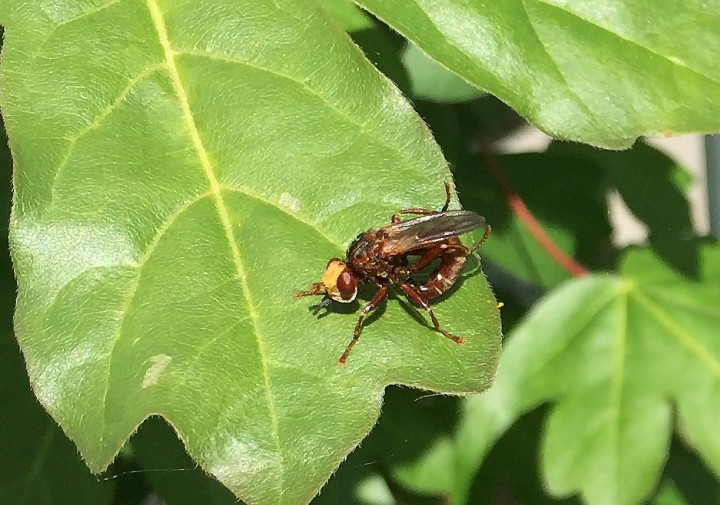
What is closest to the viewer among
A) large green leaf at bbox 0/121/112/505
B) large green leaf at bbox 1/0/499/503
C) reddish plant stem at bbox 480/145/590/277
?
large green leaf at bbox 1/0/499/503

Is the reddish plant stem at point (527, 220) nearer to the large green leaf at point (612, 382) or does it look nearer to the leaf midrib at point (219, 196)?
the large green leaf at point (612, 382)

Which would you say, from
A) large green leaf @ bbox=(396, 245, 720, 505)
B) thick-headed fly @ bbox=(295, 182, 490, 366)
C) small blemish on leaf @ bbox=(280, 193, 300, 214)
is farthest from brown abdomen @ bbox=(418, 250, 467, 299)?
large green leaf @ bbox=(396, 245, 720, 505)

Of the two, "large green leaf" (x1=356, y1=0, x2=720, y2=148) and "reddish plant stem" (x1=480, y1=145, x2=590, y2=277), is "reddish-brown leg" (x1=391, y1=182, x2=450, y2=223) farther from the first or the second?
"reddish plant stem" (x1=480, y1=145, x2=590, y2=277)

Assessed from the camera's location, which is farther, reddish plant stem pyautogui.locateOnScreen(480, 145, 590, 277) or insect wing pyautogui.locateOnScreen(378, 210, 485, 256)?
reddish plant stem pyautogui.locateOnScreen(480, 145, 590, 277)

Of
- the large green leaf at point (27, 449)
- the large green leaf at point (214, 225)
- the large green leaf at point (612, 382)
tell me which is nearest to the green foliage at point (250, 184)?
the large green leaf at point (214, 225)

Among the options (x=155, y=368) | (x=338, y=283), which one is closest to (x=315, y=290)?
(x=338, y=283)

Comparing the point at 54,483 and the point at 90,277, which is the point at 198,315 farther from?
the point at 54,483
